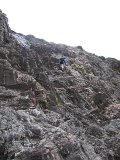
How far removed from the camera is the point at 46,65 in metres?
51.7

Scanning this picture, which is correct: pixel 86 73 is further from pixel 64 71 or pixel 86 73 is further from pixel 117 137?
pixel 117 137

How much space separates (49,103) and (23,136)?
9.38m

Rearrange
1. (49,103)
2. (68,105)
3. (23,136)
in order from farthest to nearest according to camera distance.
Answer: (68,105) < (49,103) < (23,136)

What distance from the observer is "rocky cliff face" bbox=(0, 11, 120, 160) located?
26594 mm

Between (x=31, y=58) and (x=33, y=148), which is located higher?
(x=31, y=58)

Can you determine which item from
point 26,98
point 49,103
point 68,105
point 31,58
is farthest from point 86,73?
point 26,98

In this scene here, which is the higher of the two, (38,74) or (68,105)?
(38,74)

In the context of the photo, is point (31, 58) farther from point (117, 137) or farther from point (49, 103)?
point (117, 137)

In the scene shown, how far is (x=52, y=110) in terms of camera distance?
35.0m

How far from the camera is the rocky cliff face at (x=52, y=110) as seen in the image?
26.6 meters

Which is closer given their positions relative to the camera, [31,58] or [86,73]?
[31,58]

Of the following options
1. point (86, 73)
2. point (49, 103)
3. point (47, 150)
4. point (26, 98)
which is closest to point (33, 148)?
point (47, 150)

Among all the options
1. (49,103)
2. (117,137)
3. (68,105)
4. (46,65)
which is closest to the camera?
(117,137)

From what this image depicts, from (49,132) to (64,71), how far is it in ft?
80.0
